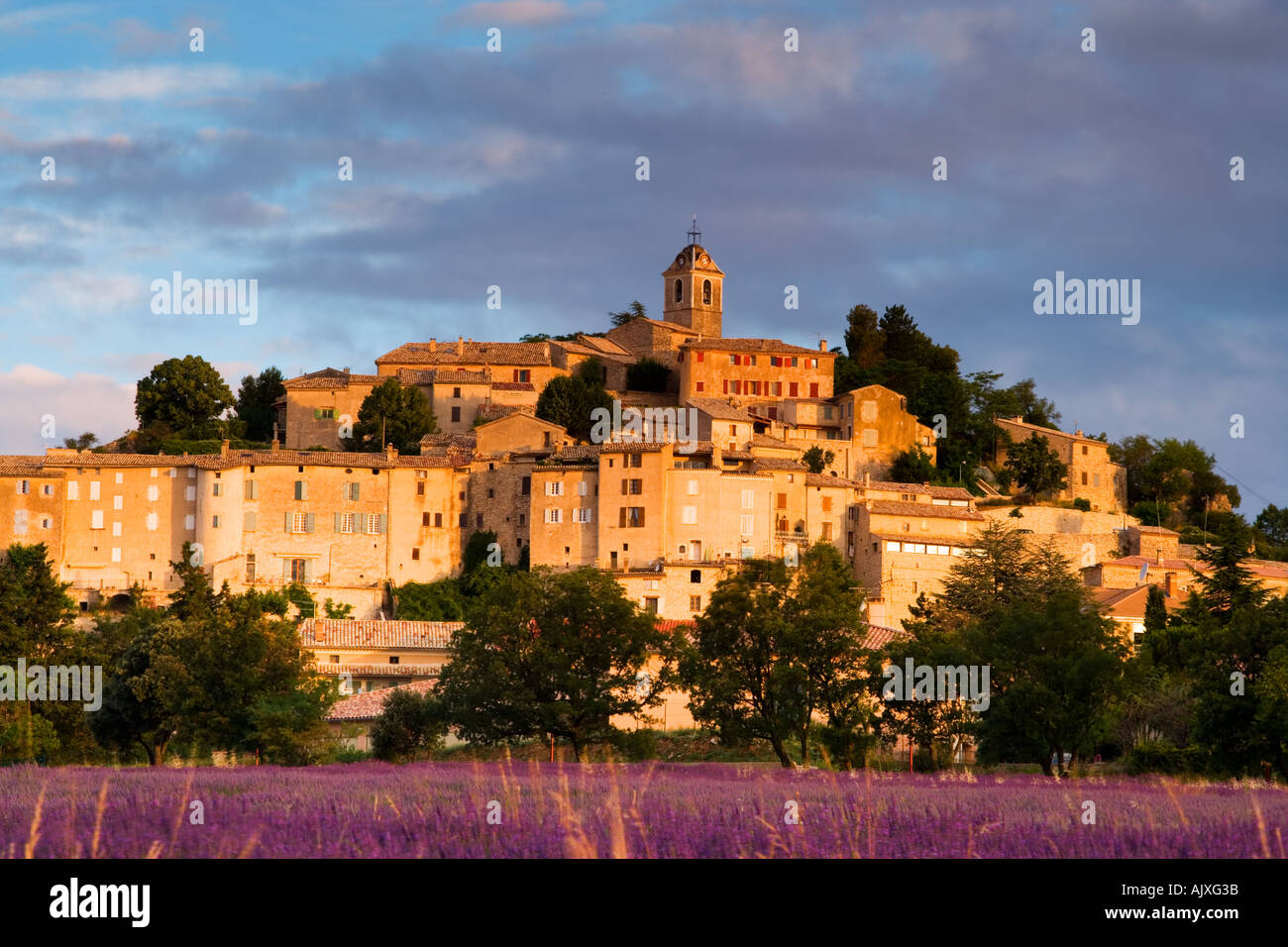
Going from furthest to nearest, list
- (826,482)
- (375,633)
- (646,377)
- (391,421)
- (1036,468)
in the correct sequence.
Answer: (646,377)
(1036,468)
(391,421)
(826,482)
(375,633)

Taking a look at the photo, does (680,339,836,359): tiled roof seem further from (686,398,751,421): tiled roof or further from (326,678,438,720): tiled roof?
(326,678,438,720): tiled roof

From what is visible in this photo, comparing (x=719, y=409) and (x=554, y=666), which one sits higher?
(x=719, y=409)

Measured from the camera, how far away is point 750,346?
9231cm

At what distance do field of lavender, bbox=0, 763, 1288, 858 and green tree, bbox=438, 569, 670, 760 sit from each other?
25.1 metres

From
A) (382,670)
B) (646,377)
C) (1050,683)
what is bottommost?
(382,670)

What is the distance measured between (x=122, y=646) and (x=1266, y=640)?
122 ft

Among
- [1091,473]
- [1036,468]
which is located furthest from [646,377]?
[1091,473]

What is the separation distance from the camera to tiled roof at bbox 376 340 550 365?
293 feet

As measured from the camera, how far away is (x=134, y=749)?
46.3 meters

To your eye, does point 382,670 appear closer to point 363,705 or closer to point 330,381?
point 363,705

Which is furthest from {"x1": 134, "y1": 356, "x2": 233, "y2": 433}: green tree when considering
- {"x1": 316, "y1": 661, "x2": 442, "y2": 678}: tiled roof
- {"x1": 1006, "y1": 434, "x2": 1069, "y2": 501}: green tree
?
{"x1": 1006, "y1": 434, "x2": 1069, "y2": 501}: green tree

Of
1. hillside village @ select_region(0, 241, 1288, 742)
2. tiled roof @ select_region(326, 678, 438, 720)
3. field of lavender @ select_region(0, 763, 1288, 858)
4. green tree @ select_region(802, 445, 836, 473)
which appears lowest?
tiled roof @ select_region(326, 678, 438, 720)

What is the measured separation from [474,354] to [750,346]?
16.1m
